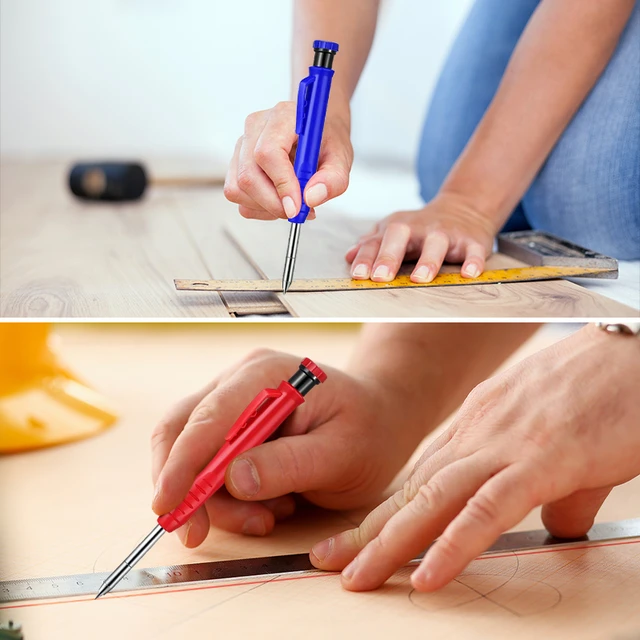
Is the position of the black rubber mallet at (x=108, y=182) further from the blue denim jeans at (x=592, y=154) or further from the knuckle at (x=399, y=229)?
the knuckle at (x=399, y=229)

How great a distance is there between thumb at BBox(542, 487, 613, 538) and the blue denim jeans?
380 millimetres

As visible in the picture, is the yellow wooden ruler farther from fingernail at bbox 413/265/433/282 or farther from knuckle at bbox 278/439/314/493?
knuckle at bbox 278/439/314/493

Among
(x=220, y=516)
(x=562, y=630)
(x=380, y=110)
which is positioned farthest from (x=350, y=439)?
(x=380, y=110)

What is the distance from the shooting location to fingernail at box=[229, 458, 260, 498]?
0.55 meters

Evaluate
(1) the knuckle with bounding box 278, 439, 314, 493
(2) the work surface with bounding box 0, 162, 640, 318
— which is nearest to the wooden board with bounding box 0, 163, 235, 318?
(2) the work surface with bounding box 0, 162, 640, 318

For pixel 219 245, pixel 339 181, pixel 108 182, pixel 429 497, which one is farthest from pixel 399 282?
pixel 108 182

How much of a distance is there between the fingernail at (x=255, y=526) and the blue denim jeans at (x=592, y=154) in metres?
0.50

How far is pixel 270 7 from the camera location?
239 cm

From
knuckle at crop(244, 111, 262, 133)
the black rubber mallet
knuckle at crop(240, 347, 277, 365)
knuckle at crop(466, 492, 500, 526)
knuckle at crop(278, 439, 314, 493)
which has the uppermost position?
knuckle at crop(244, 111, 262, 133)

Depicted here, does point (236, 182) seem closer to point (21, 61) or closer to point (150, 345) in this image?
point (150, 345)

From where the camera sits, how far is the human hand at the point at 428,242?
67 centimetres

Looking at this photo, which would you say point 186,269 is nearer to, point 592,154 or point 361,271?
point 361,271

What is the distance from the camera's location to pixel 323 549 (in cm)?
53

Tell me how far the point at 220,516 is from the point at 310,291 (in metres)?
0.18
